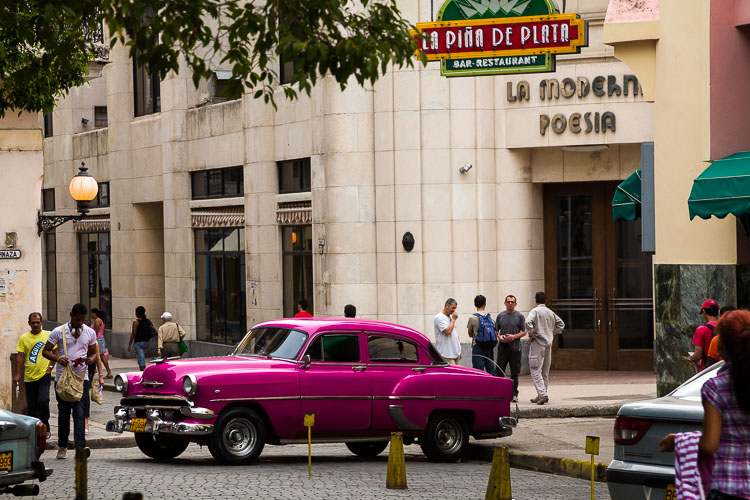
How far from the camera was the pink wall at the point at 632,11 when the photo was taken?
55.4ft

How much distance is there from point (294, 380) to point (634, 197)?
7312 mm

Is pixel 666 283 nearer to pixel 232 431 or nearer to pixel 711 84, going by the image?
pixel 711 84

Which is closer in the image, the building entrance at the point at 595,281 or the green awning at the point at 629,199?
the green awning at the point at 629,199

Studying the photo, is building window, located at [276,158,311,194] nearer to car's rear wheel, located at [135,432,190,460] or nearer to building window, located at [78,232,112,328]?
building window, located at [78,232,112,328]

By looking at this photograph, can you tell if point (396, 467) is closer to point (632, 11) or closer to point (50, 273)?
point (632, 11)

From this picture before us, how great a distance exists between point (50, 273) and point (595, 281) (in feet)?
72.0

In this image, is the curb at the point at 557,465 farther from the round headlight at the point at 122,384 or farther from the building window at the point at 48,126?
the building window at the point at 48,126

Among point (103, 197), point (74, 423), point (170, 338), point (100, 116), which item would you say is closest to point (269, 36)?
point (74, 423)

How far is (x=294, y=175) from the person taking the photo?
88.8ft

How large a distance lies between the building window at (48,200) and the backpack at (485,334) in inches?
904

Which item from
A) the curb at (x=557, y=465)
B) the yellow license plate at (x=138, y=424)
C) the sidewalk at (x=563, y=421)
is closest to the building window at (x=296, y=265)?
the sidewalk at (x=563, y=421)

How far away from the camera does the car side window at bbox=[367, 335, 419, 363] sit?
14555 mm

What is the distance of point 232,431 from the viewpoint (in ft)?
44.5

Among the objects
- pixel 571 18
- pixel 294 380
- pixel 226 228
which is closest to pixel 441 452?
Result: pixel 294 380
